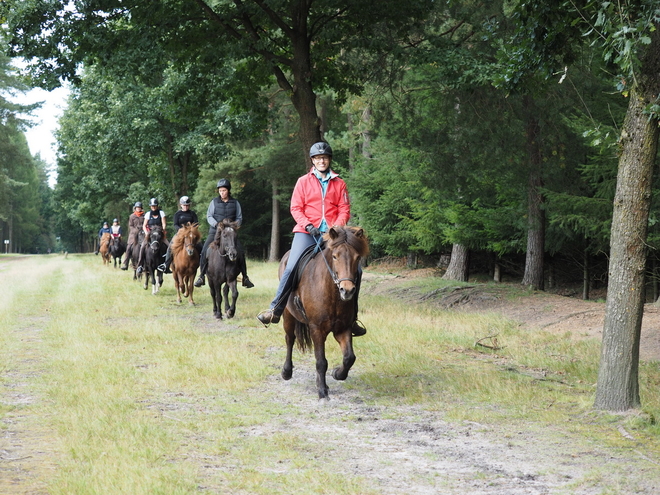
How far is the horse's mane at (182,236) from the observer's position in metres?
17.1

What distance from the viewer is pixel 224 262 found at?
1485 cm

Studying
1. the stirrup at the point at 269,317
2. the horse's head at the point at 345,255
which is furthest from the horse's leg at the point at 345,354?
the stirrup at the point at 269,317

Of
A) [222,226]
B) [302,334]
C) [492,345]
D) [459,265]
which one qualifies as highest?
[222,226]

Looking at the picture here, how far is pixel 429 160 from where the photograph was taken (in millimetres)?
17844

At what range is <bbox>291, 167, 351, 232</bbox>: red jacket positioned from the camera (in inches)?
334


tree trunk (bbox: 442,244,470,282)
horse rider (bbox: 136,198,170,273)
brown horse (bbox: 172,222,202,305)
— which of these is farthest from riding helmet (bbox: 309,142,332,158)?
tree trunk (bbox: 442,244,470,282)

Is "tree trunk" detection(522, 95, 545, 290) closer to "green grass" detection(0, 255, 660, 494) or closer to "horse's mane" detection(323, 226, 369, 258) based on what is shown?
"green grass" detection(0, 255, 660, 494)

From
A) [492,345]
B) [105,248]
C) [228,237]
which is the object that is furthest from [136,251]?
[105,248]

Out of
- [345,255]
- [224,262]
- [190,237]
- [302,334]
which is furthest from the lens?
[190,237]

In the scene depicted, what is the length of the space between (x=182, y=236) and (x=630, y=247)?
12123 mm

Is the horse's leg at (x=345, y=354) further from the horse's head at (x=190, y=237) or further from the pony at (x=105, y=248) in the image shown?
the pony at (x=105, y=248)

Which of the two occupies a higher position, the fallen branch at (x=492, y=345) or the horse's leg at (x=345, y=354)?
the horse's leg at (x=345, y=354)

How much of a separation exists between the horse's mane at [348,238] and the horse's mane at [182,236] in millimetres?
9751

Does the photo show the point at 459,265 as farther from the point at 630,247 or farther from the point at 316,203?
the point at 630,247
